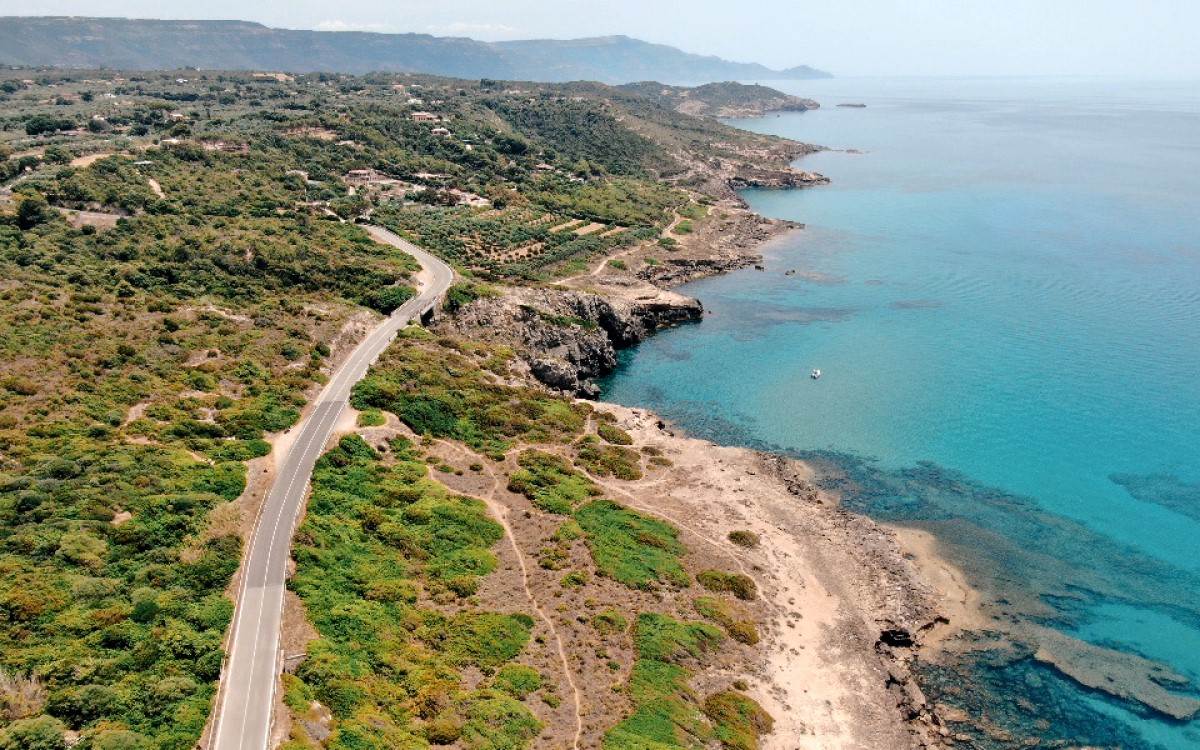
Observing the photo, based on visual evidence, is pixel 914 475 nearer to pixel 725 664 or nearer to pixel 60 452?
pixel 725 664

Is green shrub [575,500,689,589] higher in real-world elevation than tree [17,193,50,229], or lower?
lower

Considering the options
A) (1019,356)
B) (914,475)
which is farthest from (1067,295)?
(914,475)

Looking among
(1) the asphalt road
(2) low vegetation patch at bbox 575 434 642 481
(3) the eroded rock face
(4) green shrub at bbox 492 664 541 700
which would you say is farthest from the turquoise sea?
(1) the asphalt road

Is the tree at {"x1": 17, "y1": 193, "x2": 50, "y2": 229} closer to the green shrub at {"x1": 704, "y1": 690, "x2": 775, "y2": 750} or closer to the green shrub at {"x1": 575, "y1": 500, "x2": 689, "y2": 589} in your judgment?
the green shrub at {"x1": 575, "y1": 500, "x2": 689, "y2": 589}

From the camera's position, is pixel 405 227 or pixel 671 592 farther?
pixel 405 227

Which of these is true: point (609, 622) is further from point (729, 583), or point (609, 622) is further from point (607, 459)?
point (607, 459)

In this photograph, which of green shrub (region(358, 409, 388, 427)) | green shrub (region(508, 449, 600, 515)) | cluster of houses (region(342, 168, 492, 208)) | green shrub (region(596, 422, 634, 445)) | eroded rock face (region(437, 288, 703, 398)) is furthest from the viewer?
cluster of houses (region(342, 168, 492, 208))

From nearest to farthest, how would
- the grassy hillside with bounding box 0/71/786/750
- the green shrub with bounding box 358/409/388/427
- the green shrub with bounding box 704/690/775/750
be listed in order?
the grassy hillside with bounding box 0/71/786/750, the green shrub with bounding box 704/690/775/750, the green shrub with bounding box 358/409/388/427
